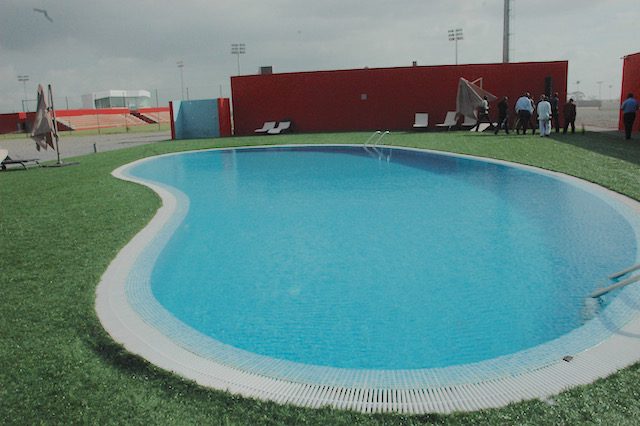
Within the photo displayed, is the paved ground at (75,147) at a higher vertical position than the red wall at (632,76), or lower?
lower

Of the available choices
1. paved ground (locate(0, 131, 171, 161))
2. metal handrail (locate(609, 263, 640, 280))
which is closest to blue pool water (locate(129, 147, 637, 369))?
metal handrail (locate(609, 263, 640, 280))

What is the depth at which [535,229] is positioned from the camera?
749 centimetres

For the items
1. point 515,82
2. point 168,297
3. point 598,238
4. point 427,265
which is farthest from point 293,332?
point 515,82

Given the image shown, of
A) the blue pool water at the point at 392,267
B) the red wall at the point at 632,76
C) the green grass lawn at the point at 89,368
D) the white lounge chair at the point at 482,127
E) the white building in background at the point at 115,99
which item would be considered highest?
the white building in background at the point at 115,99

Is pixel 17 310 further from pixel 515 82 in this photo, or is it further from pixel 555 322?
pixel 515 82

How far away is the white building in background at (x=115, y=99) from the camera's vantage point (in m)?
86.8

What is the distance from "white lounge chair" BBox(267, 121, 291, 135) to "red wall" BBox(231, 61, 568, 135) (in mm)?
543

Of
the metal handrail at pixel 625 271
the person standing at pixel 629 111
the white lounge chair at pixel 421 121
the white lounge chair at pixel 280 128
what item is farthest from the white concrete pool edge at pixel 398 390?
the white lounge chair at pixel 280 128

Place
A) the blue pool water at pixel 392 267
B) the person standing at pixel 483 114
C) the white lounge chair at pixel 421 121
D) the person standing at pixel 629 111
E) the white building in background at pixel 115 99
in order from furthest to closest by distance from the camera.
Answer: the white building in background at pixel 115 99, the white lounge chair at pixel 421 121, the person standing at pixel 483 114, the person standing at pixel 629 111, the blue pool water at pixel 392 267

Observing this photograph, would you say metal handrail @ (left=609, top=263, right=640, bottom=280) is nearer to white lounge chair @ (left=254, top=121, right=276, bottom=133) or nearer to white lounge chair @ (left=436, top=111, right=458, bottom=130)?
white lounge chair @ (left=436, top=111, right=458, bottom=130)

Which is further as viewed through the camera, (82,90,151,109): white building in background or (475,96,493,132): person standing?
(82,90,151,109): white building in background

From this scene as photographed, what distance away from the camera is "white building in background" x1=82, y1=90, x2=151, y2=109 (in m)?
86.8

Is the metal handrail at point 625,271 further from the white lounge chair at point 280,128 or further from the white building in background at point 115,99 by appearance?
the white building in background at point 115,99

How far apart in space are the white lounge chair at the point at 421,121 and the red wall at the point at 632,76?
26.3ft
